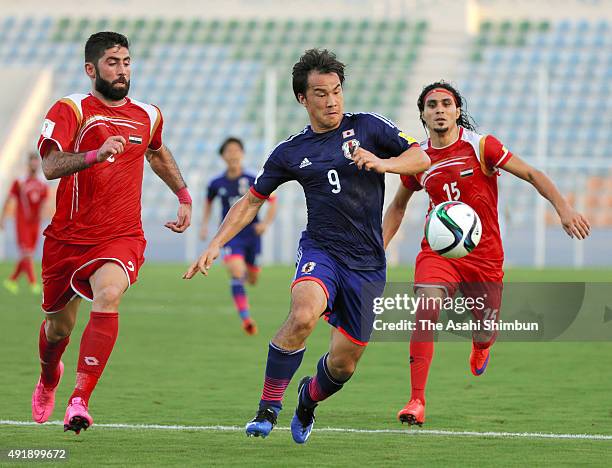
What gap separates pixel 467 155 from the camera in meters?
8.09

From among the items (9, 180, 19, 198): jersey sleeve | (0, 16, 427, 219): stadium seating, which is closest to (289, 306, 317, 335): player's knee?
(9, 180, 19, 198): jersey sleeve

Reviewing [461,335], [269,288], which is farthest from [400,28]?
[461,335]

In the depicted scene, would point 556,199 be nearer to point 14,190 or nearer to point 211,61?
point 14,190

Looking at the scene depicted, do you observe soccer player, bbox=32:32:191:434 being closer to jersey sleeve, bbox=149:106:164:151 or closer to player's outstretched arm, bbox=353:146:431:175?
jersey sleeve, bbox=149:106:164:151

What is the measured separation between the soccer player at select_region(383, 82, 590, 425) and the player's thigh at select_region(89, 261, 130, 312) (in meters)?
1.85

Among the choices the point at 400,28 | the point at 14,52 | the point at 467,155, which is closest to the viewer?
the point at 467,155

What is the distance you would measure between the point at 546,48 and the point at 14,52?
51.3 ft

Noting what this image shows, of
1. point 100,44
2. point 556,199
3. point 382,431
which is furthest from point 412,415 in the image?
point 100,44

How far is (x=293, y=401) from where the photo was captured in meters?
8.46

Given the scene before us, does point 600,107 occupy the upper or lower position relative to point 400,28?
lower

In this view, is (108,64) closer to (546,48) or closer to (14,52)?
(546,48)

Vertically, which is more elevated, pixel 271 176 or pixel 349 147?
pixel 349 147

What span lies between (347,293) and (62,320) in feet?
5.42

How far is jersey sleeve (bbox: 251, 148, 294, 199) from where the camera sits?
683 centimetres
